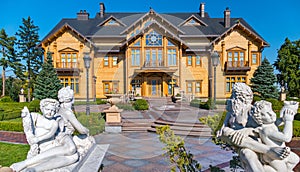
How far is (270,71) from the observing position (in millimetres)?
20766

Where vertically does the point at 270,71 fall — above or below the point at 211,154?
above

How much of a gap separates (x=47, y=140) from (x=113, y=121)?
7.07m

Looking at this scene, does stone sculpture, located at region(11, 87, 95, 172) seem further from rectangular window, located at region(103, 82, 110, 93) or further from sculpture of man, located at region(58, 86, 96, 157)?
rectangular window, located at region(103, 82, 110, 93)

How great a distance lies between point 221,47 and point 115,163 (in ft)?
70.1

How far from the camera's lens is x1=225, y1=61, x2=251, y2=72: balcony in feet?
74.6

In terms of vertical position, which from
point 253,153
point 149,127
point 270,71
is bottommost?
point 149,127

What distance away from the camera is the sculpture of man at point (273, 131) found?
1950 millimetres

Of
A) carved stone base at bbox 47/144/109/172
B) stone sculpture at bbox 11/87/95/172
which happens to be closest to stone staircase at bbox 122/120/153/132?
carved stone base at bbox 47/144/109/172

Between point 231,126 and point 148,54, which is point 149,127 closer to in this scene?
point 231,126

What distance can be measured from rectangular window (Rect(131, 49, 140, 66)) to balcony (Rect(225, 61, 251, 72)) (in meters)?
10.4

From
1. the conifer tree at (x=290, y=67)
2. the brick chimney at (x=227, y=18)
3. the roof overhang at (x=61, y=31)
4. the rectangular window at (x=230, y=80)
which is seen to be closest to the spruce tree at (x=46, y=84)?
the roof overhang at (x=61, y=31)

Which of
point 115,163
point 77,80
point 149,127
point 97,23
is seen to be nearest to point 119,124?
point 149,127

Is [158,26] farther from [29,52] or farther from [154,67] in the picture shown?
[29,52]

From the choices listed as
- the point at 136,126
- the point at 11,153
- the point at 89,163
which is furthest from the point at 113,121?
the point at 89,163
